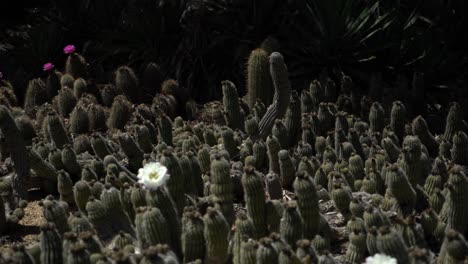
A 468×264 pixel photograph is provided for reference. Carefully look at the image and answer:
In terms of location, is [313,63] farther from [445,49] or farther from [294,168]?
[294,168]

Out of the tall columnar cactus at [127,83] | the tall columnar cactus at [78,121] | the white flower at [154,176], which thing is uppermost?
the tall columnar cactus at [127,83]

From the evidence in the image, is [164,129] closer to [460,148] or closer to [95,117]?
[95,117]

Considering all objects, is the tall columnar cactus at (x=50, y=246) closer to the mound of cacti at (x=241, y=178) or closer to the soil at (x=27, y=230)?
the mound of cacti at (x=241, y=178)

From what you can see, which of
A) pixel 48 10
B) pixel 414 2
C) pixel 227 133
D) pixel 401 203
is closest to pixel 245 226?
pixel 401 203

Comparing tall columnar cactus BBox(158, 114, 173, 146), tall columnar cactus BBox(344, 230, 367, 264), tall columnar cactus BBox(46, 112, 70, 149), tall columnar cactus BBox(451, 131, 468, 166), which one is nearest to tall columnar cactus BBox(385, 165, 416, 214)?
tall columnar cactus BBox(344, 230, 367, 264)

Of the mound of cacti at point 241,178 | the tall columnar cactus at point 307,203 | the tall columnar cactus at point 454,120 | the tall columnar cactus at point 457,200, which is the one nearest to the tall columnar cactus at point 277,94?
the mound of cacti at point 241,178

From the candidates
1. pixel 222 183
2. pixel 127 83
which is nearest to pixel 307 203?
pixel 222 183
